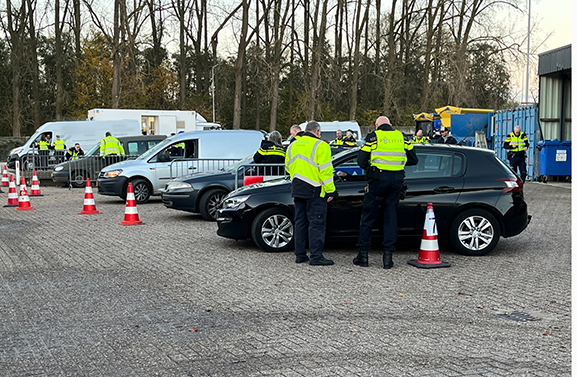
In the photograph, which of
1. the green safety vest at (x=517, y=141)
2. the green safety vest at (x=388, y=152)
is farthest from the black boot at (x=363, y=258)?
the green safety vest at (x=517, y=141)

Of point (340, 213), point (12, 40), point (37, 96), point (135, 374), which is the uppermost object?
point (12, 40)

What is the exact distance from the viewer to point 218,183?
13.5 metres

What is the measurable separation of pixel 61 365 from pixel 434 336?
279 cm

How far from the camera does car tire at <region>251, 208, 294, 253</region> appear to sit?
381 inches

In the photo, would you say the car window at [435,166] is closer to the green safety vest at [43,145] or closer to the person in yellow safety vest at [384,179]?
the person in yellow safety vest at [384,179]

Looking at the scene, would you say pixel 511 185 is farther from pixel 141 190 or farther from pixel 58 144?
pixel 58 144

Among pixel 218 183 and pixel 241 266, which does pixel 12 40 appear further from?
pixel 241 266

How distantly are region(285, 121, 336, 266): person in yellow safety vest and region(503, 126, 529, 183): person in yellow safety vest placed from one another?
504 inches

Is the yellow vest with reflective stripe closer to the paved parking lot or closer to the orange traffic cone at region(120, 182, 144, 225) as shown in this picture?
the paved parking lot

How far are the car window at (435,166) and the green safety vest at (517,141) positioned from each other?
11296 millimetres

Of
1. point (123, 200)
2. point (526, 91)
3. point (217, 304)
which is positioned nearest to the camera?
point (217, 304)

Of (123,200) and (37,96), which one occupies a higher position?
(37,96)

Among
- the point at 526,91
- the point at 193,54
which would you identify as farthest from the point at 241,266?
the point at 193,54

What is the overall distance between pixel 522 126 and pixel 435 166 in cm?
1879
